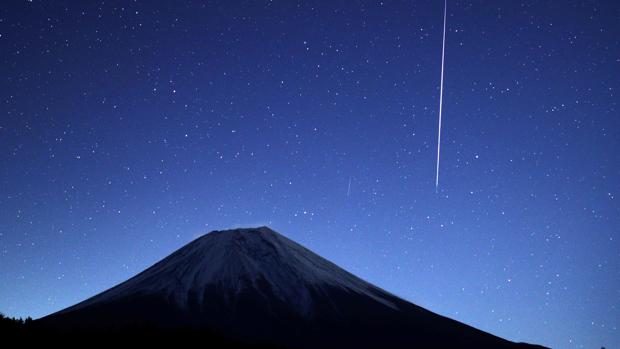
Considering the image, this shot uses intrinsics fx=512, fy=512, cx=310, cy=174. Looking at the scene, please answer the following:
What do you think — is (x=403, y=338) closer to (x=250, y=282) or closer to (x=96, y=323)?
(x=250, y=282)

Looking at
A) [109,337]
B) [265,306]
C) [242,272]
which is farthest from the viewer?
[242,272]

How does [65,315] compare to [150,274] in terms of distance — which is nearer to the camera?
[65,315]

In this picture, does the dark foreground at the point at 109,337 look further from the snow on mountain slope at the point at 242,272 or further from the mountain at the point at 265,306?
the snow on mountain slope at the point at 242,272

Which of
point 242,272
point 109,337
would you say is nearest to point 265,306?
point 242,272

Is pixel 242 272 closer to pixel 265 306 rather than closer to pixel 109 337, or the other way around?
pixel 265 306

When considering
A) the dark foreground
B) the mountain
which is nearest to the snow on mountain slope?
the mountain

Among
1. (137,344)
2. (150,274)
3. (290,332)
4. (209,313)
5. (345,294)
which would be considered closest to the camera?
(137,344)

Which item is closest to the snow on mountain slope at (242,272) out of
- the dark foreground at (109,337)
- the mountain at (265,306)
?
the mountain at (265,306)

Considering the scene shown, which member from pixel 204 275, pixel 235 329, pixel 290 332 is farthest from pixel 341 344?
pixel 204 275
